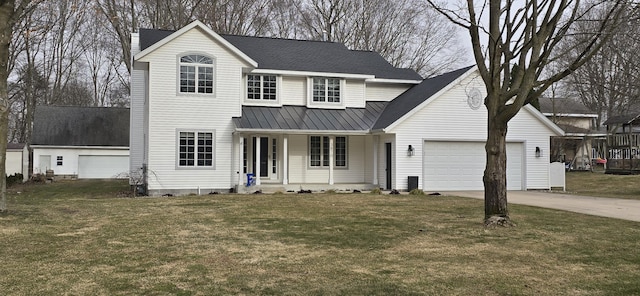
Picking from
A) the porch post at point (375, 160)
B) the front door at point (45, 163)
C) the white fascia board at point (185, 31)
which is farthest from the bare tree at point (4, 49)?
the front door at point (45, 163)

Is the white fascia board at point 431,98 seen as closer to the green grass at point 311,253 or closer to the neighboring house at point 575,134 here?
the green grass at point 311,253

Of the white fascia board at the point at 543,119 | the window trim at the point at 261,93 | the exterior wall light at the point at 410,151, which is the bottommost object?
the exterior wall light at the point at 410,151

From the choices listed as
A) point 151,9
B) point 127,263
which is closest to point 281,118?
point 127,263

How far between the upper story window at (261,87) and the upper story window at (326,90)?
6.08 feet

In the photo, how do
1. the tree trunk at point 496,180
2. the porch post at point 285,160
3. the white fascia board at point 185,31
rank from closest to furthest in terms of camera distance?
the tree trunk at point 496,180
the white fascia board at point 185,31
the porch post at point 285,160

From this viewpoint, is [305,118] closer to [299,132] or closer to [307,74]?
[299,132]

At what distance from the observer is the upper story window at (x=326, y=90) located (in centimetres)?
2245

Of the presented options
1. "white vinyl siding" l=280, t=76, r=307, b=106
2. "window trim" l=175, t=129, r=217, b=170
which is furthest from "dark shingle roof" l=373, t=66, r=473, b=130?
"window trim" l=175, t=129, r=217, b=170

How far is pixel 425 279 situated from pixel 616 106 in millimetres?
48560

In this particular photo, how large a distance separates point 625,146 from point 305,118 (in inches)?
1006

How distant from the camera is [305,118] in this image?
21203 millimetres

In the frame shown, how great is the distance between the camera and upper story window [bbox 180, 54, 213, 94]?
1942 cm

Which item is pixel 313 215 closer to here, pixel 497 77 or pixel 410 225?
pixel 410 225

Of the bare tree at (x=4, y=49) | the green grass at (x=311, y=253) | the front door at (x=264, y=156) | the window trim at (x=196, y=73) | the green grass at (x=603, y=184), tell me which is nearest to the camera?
the green grass at (x=311, y=253)
